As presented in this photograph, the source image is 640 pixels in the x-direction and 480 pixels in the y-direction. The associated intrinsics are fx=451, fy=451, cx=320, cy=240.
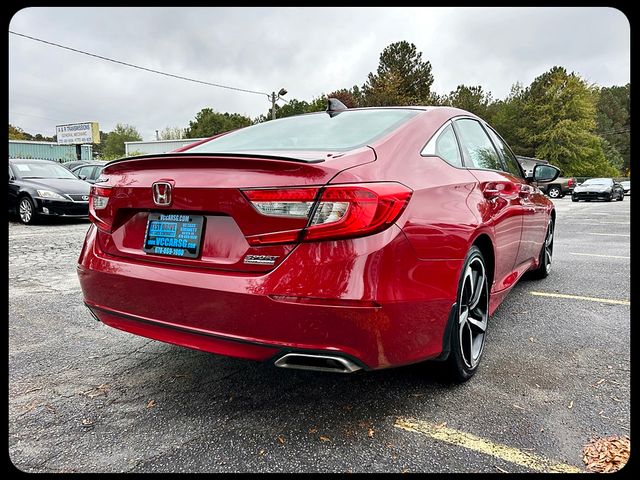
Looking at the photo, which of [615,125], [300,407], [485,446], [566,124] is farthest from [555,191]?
[615,125]

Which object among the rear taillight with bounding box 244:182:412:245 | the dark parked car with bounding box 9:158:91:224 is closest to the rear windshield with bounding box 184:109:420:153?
the rear taillight with bounding box 244:182:412:245

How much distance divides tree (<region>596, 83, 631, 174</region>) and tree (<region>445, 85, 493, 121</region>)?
54.0 feet

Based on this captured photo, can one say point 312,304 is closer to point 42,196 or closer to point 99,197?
point 99,197

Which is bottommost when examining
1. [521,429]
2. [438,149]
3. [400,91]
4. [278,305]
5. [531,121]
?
[521,429]

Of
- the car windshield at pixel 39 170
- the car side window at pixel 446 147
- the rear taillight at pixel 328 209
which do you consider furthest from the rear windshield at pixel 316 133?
the car windshield at pixel 39 170

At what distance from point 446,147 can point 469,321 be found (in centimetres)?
97

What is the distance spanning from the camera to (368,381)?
2.41 meters

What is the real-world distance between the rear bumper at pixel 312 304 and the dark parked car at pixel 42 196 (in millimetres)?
8403

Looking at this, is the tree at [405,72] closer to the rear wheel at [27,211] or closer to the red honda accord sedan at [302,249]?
the rear wheel at [27,211]

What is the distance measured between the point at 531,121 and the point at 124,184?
57.3 metres

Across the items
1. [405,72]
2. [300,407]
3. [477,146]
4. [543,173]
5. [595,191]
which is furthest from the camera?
[405,72]

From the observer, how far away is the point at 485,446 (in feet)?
6.08

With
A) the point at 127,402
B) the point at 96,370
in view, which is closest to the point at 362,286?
the point at 127,402
